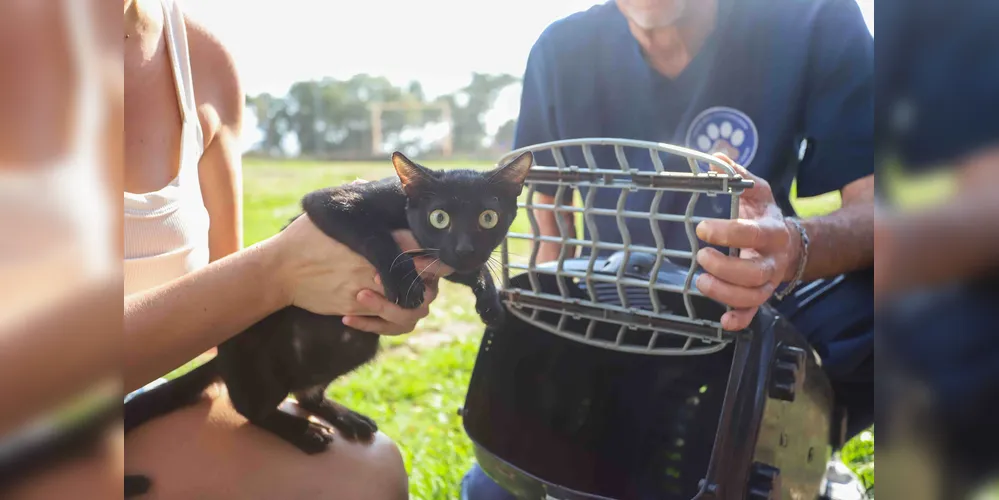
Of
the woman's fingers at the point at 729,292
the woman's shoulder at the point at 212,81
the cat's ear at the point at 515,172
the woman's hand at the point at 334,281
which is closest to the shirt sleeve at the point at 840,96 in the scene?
the woman's fingers at the point at 729,292

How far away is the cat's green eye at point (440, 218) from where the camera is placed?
33.3 inches

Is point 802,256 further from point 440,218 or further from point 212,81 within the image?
point 212,81

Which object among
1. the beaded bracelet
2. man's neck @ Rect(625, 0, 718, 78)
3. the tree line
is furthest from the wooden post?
the beaded bracelet

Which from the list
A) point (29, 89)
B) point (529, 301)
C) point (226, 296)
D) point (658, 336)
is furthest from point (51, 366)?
point (658, 336)

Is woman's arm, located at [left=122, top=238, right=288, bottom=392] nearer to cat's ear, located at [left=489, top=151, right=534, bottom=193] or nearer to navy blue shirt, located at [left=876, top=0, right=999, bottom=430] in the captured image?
cat's ear, located at [left=489, top=151, right=534, bottom=193]

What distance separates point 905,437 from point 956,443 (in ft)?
0.07

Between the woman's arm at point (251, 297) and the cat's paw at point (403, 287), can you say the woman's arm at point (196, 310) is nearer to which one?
the woman's arm at point (251, 297)

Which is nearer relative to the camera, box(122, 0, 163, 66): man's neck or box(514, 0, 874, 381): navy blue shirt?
box(122, 0, 163, 66): man's neck

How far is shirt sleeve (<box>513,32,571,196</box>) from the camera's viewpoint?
135cm

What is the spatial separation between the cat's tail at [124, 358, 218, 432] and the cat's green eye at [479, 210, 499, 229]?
0.45m

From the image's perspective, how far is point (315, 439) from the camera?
974mm

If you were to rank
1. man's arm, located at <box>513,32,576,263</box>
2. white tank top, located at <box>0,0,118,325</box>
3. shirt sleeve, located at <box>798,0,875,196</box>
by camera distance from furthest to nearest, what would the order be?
man's arm, located at <box>513,32,576,263</box>
shirt sleeve, located at <box>798,0,875,196</box>
white tank top, located at <box>0,0,118,325</box>

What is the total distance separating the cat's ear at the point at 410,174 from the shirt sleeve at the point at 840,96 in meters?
0.67

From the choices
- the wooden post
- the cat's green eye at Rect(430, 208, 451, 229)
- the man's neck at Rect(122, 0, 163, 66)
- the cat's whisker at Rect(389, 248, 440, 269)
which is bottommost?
the cat's whisker at Rect(389, 248, 440, 269)
